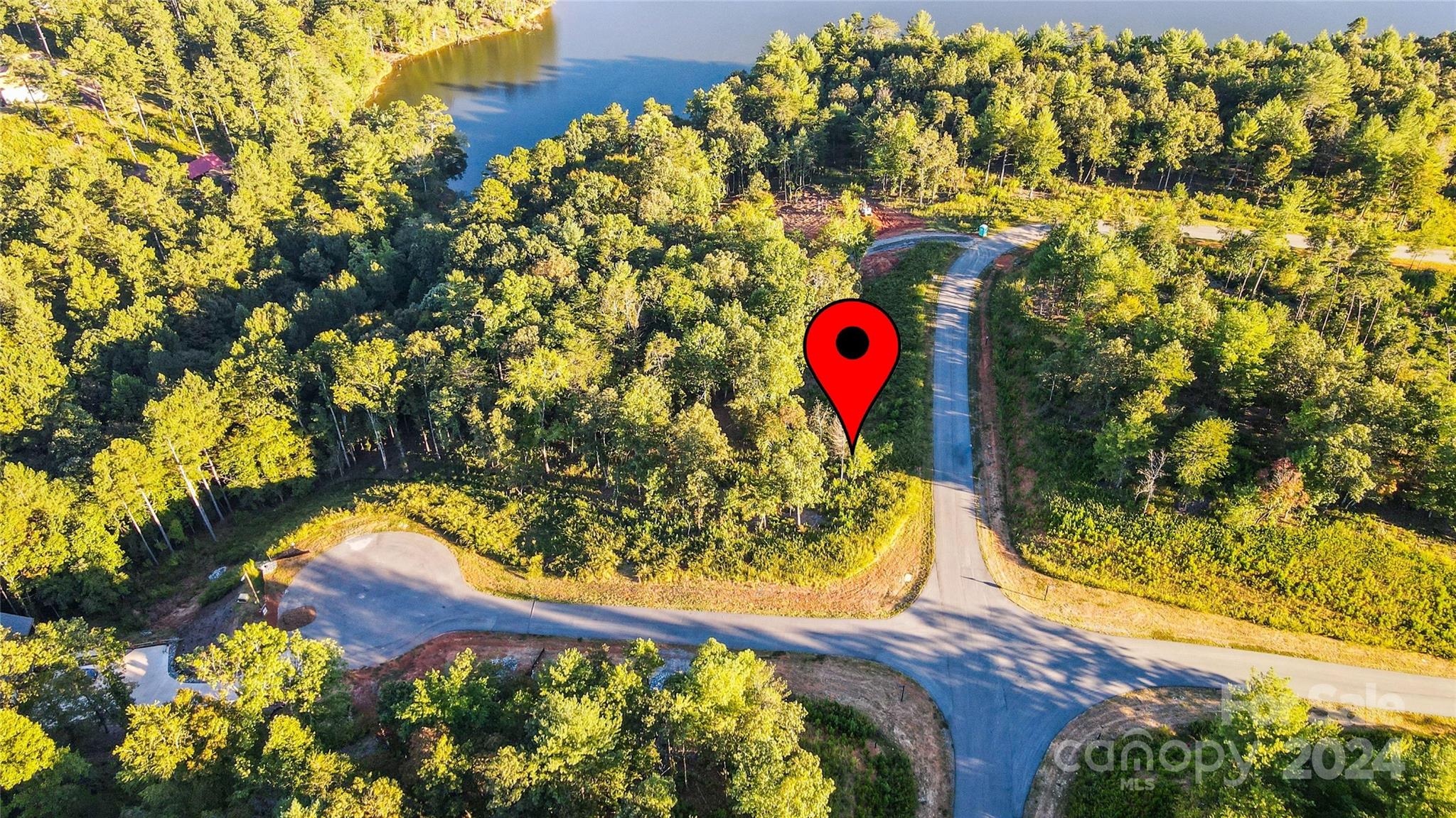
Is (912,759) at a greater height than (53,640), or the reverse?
(53,640)

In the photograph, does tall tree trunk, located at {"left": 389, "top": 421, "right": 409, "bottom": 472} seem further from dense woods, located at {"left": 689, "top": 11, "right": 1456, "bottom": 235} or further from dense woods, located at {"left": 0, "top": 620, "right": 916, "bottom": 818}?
dense woods, located at {"left": 689, "top": 11, "right": 1456, "bottom": 235}

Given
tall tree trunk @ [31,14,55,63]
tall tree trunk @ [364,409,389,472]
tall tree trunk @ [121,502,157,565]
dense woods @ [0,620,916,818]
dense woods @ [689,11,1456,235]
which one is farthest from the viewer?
tall tree trunk @ [31,14,55,63]

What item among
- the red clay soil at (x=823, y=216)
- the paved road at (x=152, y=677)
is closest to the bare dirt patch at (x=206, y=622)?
the paved road at (x=152, y=677)

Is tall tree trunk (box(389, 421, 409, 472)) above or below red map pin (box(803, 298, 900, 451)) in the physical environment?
below

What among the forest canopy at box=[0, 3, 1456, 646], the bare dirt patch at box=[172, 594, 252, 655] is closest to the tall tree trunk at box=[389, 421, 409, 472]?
the forest canopy at box=[0, 3, 1456, 646]

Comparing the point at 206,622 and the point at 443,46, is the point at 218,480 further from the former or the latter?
the point at 443,46

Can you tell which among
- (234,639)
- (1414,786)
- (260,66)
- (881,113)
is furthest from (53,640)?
(260,66)

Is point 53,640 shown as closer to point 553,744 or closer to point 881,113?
point 553,744
